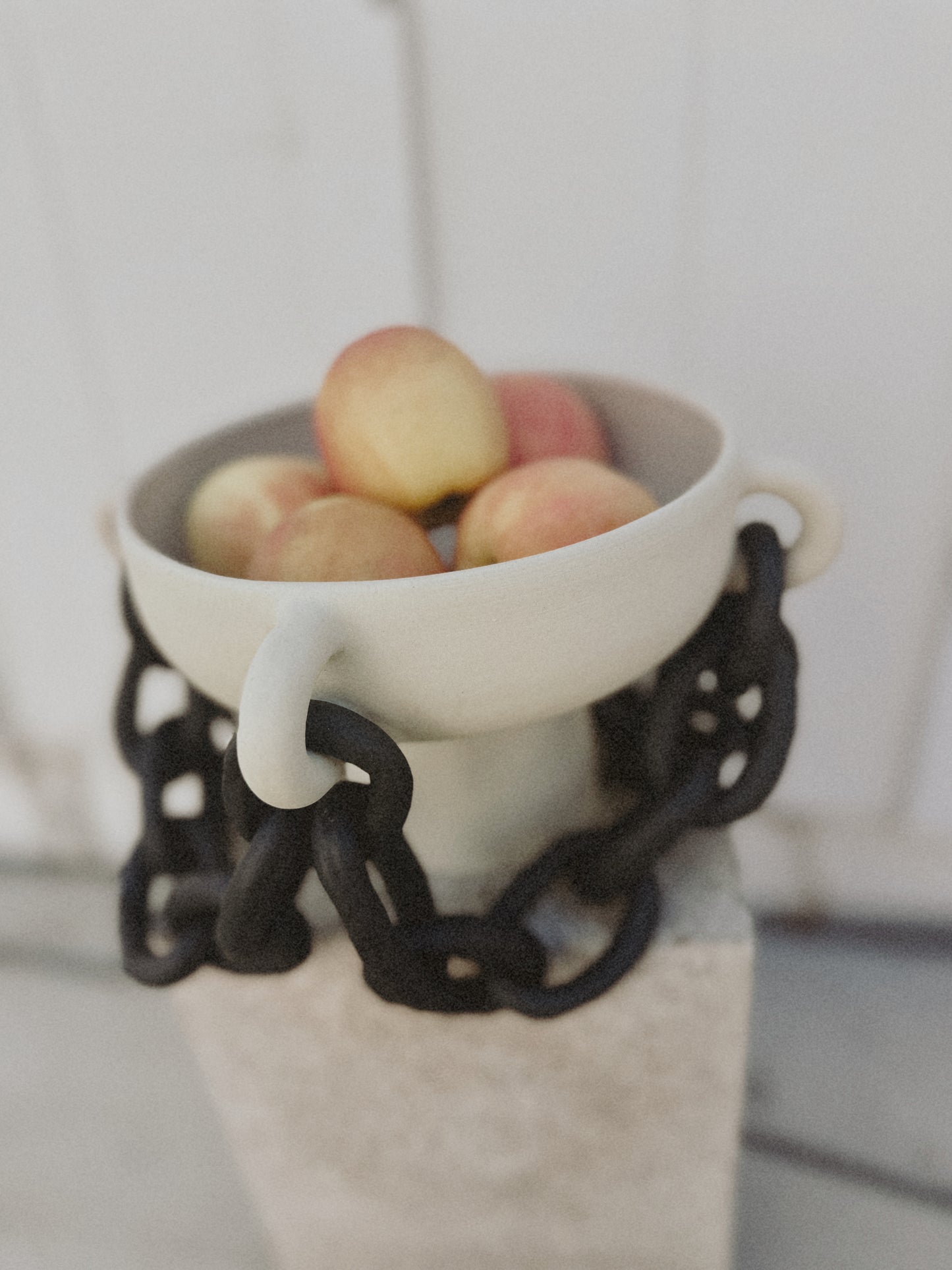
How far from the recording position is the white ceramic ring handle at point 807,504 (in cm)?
39

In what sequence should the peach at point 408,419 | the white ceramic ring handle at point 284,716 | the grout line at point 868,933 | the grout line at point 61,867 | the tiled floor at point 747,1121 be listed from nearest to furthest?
the white ceramic ring handle at point 284,716, the peach at point 408,419, the tiled floor at point 747,1121, the grout line at point 868,933, the grout line at point 61,867

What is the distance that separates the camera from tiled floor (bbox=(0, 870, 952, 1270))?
1.99ft

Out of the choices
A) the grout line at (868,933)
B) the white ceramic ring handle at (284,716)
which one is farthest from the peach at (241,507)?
the grout line at (868,933)

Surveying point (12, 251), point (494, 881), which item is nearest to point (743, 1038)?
point (494, 881)

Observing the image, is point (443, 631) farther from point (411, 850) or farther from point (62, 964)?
point (62, 964)

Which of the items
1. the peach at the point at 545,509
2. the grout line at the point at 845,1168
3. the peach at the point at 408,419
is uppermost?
the peach at the point at 408,419

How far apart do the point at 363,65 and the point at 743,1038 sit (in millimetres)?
602

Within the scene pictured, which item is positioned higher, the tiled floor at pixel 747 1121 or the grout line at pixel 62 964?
the tiled floor at pixel 747 1121

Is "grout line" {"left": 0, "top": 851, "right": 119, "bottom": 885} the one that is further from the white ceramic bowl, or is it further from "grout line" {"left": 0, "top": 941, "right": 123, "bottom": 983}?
the white ceramic bowl

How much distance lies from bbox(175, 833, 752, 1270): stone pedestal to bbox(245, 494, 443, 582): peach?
179mm

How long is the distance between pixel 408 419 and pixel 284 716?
164 millimetres

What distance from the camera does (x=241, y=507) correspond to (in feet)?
1.33

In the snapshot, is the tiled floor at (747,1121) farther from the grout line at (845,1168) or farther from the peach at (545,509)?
the peach at (545,509)

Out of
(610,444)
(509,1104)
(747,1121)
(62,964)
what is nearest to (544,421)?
(610,444)
